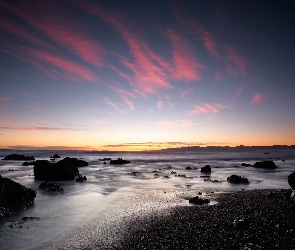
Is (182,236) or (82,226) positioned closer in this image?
(182,236)

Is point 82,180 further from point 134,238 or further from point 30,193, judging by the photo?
point 134,238

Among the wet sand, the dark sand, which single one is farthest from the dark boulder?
the dark sand

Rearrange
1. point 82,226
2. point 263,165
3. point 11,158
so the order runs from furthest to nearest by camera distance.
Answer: point 11,158, point 263,165, point 82,226

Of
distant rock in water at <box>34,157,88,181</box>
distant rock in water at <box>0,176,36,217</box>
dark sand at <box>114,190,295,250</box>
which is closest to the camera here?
dark sand at <box>114,190,295,250</box>

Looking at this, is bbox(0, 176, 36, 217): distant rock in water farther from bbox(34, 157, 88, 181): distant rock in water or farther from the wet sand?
bbox(34, 157, 88, 181): distant rock in water

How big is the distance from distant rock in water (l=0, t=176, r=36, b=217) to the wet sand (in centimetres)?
521

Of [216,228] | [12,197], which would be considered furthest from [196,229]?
[12,197]

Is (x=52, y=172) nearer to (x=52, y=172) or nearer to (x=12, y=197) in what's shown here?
(x=52, y=172)

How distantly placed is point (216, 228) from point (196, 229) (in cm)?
78

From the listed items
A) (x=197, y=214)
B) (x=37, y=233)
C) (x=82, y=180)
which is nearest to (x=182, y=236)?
(x=197, y=214)

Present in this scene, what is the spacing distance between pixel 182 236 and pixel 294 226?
436cm

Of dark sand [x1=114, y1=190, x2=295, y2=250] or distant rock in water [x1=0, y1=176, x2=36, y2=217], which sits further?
distant rock in water [x1=0, y1=176, x2=36, y2=217]

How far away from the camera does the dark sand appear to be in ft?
24.3

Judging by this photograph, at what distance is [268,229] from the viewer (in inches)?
336
